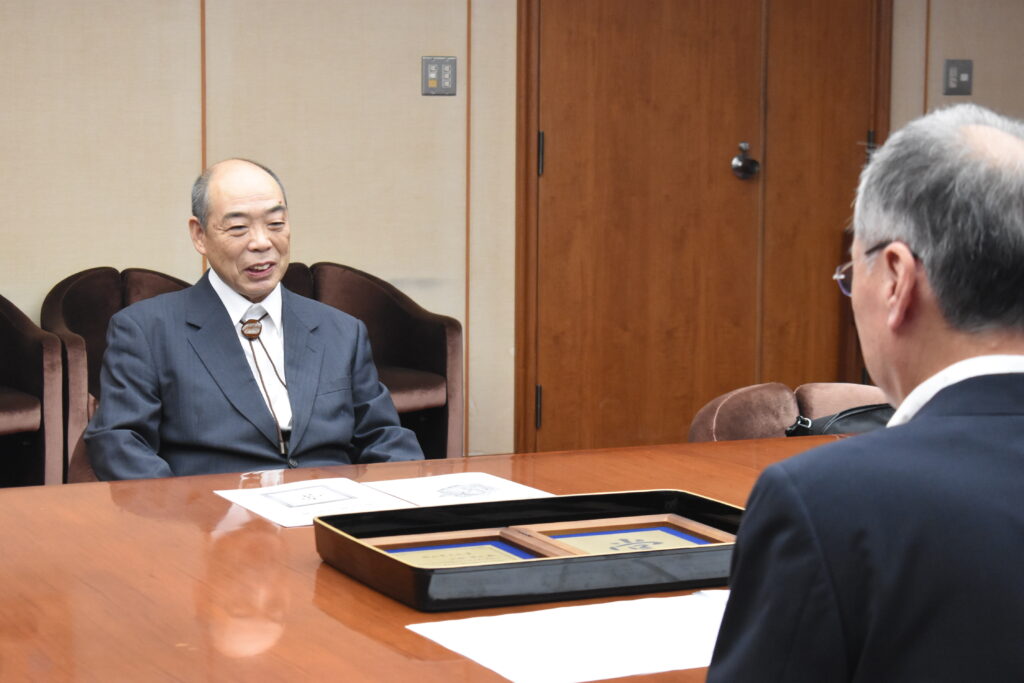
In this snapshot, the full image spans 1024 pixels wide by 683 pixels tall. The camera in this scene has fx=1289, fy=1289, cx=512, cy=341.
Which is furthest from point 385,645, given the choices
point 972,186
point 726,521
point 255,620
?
point 972,186

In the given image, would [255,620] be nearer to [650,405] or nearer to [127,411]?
[127,411]

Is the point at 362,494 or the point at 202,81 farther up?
the point at 202,81

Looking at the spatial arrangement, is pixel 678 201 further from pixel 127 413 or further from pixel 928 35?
pixel 127 413

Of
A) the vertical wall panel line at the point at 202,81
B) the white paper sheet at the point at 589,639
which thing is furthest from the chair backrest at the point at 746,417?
the vertical wall panel line at the point at 202,81

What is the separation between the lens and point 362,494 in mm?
1949

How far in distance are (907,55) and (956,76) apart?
28cm

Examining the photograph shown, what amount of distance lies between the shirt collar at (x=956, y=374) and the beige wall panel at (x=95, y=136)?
171 inches

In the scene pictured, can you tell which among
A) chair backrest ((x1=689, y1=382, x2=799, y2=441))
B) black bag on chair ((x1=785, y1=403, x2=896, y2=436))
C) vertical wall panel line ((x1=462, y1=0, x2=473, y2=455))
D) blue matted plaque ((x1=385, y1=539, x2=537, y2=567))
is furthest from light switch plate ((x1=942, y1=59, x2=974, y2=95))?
blue matted plaque ((x1=385, y1=539, x2=537, y2=567))

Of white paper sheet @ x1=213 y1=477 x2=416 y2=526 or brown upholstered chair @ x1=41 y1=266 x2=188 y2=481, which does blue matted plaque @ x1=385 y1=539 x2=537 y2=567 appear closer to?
white paper sheet @ x1=213 y1=477 x2=416 y2=526

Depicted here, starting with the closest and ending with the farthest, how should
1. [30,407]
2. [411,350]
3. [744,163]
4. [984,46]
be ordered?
1. [30,407]
2. [411,350]
3. [744,163]
4. [984,46]

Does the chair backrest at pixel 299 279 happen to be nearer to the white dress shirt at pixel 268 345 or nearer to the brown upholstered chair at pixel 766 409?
the white dress shirt at pixel 268 345

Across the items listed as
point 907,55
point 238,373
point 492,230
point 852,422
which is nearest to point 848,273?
point 852,422

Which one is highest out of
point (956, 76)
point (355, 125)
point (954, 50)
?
point (954, 50)

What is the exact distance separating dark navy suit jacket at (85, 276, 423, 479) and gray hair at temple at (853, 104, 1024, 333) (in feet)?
6.21
